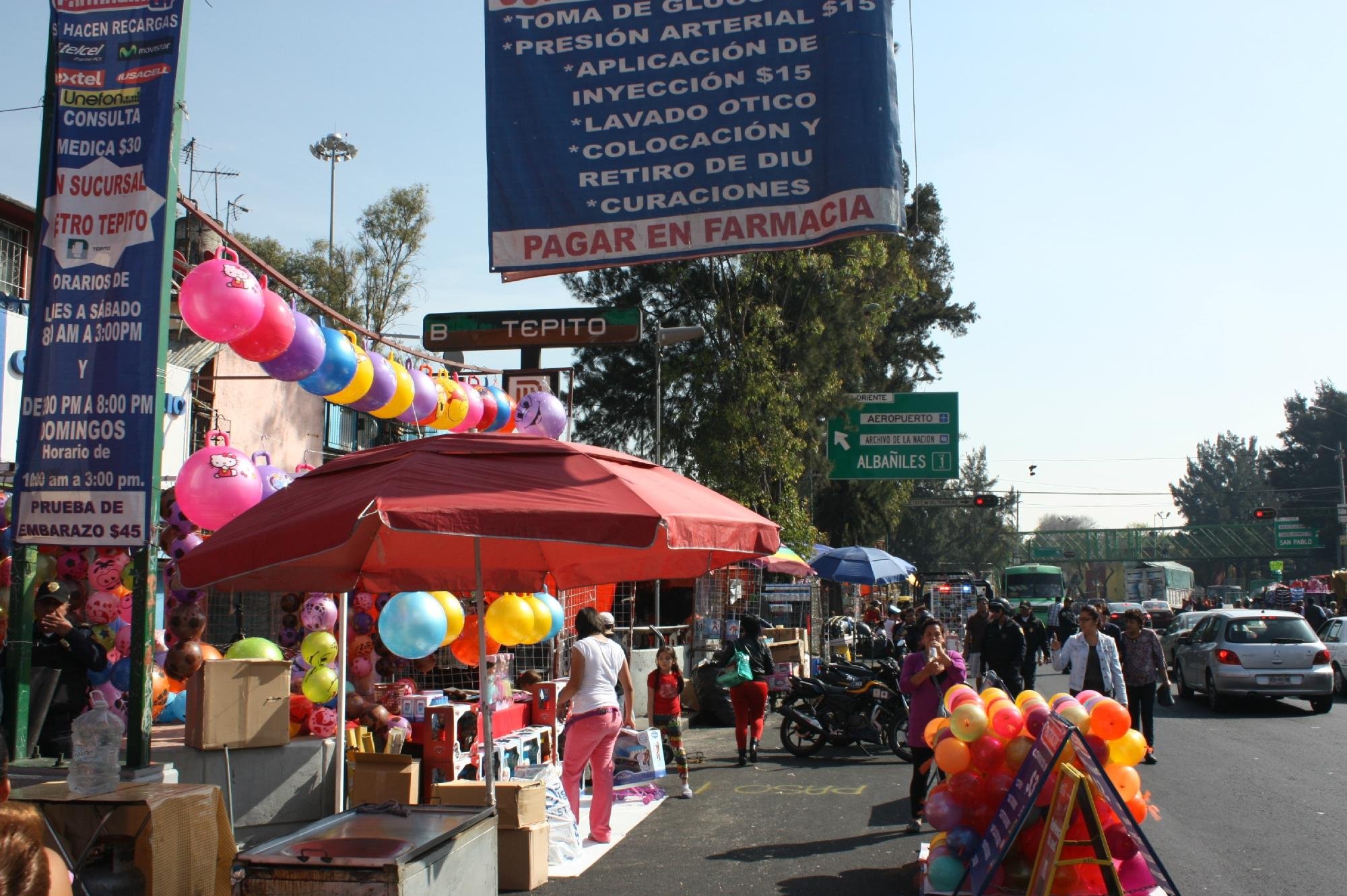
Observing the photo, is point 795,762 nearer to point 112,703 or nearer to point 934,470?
point 112,703

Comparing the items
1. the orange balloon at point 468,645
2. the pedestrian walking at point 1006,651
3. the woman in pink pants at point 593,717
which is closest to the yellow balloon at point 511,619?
the orange balloon at point 468,645

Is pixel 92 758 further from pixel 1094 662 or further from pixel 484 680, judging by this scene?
pixel 1094 662

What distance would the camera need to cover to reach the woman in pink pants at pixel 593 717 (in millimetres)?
8648

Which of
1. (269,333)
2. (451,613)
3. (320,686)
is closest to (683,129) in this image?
(269,333)

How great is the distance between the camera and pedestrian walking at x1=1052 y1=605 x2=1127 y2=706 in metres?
12.0

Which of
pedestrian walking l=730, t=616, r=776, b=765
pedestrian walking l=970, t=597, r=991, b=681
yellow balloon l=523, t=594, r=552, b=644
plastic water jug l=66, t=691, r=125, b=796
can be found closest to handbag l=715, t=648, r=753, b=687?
pedestrian walking l=730, t=616, r=776, b=765

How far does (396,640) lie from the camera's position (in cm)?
939

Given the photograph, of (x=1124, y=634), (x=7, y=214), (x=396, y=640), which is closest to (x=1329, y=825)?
(x=1124, y=634)

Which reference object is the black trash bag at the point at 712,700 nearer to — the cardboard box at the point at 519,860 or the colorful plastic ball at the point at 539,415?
the colorful plastic ball at the point at 539,415

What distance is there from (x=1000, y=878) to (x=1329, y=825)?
533cm

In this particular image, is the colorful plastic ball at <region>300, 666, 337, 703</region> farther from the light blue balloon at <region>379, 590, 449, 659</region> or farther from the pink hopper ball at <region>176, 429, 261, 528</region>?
the pink hopper ball at <region>176, 429, 261, 528</region>

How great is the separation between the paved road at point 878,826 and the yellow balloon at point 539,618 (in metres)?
1.97

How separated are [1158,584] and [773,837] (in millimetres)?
62016

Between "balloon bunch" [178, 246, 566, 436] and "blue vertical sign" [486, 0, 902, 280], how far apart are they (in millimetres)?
1894
